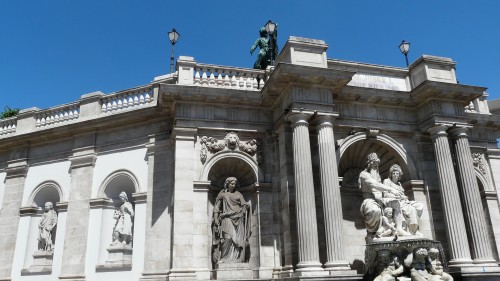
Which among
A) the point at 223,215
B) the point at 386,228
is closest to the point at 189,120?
the point at 223,215

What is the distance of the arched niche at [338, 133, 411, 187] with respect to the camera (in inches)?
582

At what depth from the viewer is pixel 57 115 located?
1728 cm

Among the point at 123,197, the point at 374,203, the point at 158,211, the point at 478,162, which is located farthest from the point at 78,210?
the point at 478,162

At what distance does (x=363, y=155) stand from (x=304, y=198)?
4.21 metres

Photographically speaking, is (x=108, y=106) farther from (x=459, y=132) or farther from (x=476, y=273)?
(x=476, y=273)

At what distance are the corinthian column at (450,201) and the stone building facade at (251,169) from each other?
42 millimetres

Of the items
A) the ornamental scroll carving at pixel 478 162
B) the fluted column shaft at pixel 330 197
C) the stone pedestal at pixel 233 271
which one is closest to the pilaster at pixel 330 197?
the fluted column shaft at pixel 330 197

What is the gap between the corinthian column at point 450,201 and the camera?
13.4m

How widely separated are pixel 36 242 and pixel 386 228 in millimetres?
12034

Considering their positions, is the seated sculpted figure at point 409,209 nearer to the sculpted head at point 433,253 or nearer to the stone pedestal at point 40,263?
the sculpted head at point 433,253

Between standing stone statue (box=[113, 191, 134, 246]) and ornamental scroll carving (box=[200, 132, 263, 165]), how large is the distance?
3312 millimetres

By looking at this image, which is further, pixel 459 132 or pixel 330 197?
pixel 459 132

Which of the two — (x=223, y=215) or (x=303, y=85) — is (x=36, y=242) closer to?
(x=223, y=215)

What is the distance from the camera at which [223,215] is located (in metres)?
13.5
